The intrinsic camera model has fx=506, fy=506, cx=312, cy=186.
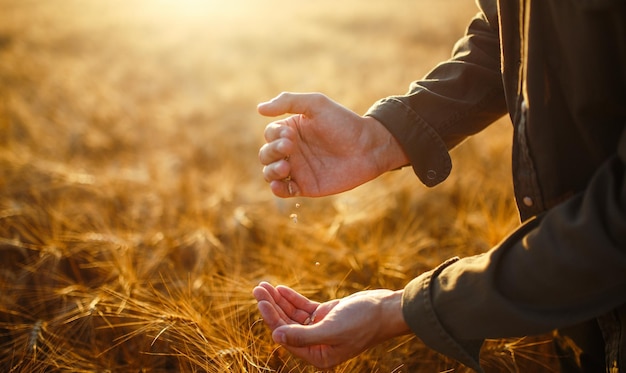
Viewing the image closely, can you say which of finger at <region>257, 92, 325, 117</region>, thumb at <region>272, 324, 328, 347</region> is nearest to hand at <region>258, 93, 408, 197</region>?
finger at <region>257, 92, 325, 117</region>

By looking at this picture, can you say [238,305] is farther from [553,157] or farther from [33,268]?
[553,157]

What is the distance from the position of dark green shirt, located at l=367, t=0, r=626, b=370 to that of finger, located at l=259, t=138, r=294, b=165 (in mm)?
396

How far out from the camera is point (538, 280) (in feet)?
2.64

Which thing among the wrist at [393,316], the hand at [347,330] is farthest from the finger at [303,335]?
the wrist at [393,316]

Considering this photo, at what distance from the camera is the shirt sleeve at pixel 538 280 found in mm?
750

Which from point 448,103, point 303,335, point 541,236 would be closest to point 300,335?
point 303,335

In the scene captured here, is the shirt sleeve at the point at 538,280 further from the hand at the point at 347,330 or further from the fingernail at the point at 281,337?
the fingernail at the point at 281,337

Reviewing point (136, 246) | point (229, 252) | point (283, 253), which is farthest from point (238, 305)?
point (136, 246)

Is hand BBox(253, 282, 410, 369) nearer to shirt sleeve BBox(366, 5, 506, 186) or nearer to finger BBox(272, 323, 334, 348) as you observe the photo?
finger BBox(272, 323, 334, 348)

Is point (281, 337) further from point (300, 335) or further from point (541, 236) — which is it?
point (541, 236)

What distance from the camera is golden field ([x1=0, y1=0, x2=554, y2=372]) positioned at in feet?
4.49

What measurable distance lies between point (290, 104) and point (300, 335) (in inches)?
20.0

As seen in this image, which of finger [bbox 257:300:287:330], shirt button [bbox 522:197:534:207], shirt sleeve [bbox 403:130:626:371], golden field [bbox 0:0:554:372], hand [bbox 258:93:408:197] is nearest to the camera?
shirt sleeve [bbox 403:130:626:371]

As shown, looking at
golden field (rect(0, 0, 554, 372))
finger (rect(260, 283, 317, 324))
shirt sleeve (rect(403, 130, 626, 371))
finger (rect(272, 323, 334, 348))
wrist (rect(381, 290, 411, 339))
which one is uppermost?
shirt sleeve (rect(403, 130, 626, 371))
